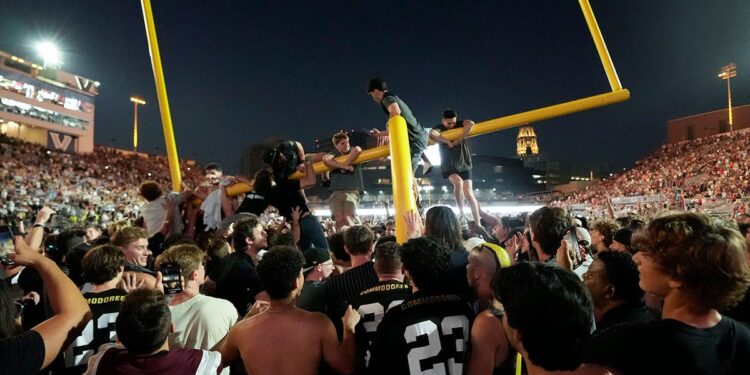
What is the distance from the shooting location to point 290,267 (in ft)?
8.64

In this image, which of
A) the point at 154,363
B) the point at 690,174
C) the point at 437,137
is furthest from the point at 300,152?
the point at 690,174

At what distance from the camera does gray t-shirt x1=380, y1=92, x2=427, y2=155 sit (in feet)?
14.9

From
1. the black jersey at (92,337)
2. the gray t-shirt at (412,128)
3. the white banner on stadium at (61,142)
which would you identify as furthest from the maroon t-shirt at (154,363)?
the white banner on stadium at (61,142)

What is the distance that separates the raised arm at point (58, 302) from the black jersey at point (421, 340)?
133 centimetres

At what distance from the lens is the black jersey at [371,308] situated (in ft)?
8.47

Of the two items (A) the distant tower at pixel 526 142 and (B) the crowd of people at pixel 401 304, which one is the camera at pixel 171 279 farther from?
(A) the distant tower at pixel 526 142

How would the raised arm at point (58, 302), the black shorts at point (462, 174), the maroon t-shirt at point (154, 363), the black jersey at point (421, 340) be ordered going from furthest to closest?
the black shorts at point (462, 174), the black jersey at point (421, 340), the maroon t-shirt at point (154, 363), the raised arm at point (58, 302)

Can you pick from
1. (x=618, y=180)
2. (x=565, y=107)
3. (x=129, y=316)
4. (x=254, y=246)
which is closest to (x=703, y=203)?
(x=565, y=107)

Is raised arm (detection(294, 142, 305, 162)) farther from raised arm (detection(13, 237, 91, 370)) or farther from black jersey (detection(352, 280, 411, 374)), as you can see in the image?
raised arm (detection(13, 237, 91, 370))

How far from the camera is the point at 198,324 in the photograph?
2.97 metres

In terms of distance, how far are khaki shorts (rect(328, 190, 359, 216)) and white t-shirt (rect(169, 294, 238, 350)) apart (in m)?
3.05

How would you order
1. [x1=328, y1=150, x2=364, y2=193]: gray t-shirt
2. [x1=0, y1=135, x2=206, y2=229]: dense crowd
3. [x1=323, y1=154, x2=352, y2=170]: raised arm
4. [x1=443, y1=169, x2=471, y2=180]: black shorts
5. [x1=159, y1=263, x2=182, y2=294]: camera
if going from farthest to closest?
[x1=0, y1=135, x2=206, y2=229]: dense crowd → [x1=443, y1=169, x2=471, y2=180]: black shorts → [x1=328, y1=150, x2=364, y2=193]: gray t-shirt → [x1=323, y1=154, x2=352, y2=170]: raised arm → [x1=159, y1=263, x2=182, y2=294]: camera

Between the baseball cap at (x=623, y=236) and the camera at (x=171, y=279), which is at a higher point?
the camera at (x=171, y=279)

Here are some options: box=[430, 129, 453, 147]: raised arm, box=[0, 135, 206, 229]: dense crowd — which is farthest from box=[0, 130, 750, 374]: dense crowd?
box=[0, 135, 206, 229]: dense crowd
